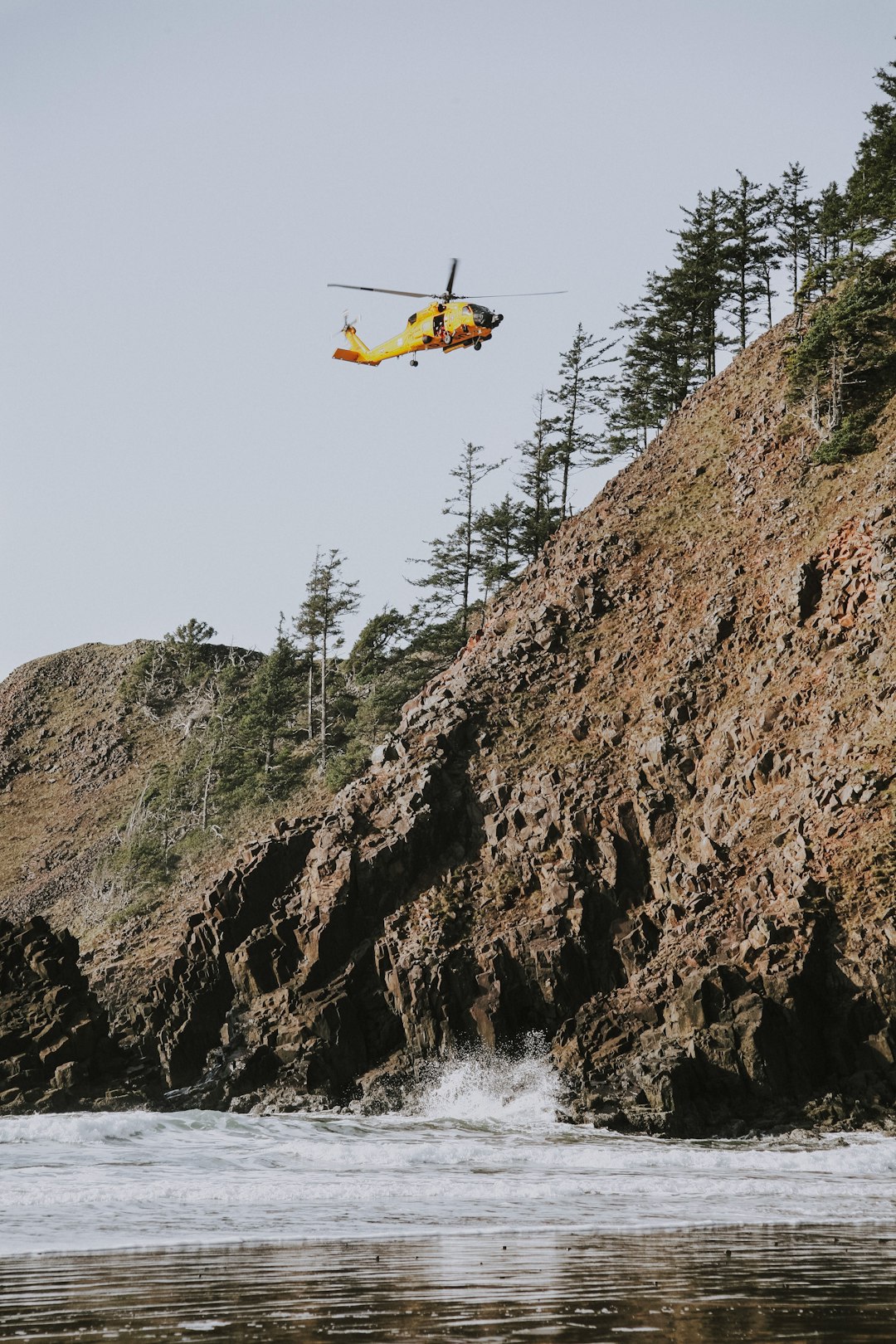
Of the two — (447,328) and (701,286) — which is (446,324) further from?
(701,286)

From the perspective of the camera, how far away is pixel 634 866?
110 ft

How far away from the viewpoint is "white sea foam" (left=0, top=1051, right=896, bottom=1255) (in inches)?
619

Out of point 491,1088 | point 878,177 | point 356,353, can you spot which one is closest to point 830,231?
point 878,177

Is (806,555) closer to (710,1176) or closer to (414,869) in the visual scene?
(414,869)

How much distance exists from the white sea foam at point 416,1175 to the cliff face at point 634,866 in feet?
5.55

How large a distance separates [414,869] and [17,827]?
48.8 metres

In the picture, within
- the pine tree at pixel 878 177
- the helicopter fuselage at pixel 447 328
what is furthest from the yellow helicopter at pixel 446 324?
the pine tree at pixel 878 177

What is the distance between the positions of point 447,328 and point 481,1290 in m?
32.6

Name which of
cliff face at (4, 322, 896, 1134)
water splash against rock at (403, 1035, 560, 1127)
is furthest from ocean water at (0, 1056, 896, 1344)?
cliff face at (4, 322, 896, 1134)

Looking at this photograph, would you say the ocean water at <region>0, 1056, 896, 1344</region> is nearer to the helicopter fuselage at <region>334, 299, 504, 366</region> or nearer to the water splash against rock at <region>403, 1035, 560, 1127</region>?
the water splash against rock at <region>403, 1035, 560, 1127</region>

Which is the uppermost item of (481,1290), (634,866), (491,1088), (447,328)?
(447,328)

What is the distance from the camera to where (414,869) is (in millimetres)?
36469

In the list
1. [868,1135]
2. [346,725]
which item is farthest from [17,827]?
[868,1135]

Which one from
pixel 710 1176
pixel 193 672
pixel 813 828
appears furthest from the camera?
pixel 193 672
